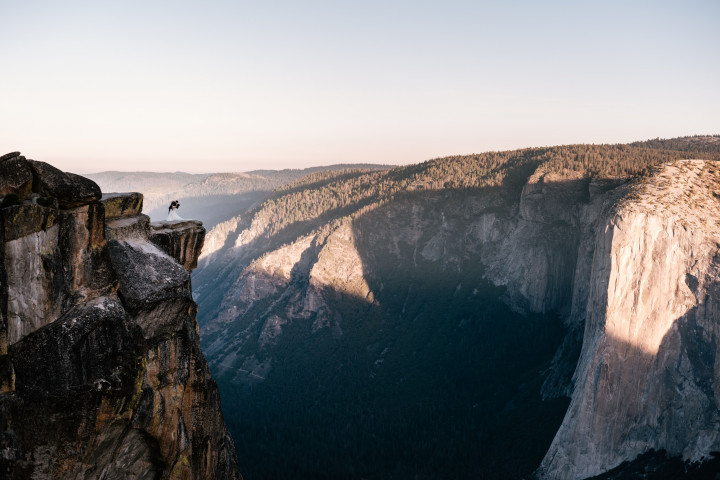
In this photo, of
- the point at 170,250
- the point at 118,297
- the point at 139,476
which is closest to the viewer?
the point at 118,297

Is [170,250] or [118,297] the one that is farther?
[170,250]

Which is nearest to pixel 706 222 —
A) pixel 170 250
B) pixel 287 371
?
pixel 170 250

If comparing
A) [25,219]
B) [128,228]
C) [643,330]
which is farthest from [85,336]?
[643,330]

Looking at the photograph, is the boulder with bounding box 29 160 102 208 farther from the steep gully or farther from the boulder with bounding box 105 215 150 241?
the steep gully

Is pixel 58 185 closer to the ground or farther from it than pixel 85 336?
farther from it

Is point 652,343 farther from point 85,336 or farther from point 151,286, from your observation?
point 85,336

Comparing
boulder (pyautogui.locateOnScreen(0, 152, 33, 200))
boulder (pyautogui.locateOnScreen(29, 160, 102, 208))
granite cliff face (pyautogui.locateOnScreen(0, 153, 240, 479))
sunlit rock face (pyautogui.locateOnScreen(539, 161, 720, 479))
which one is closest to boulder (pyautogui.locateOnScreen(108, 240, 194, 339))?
granite cliff face (pyautogui.locateOnScreen(0, 153, 240, 479))

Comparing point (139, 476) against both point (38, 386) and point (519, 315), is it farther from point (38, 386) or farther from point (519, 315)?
point (519, 315)
